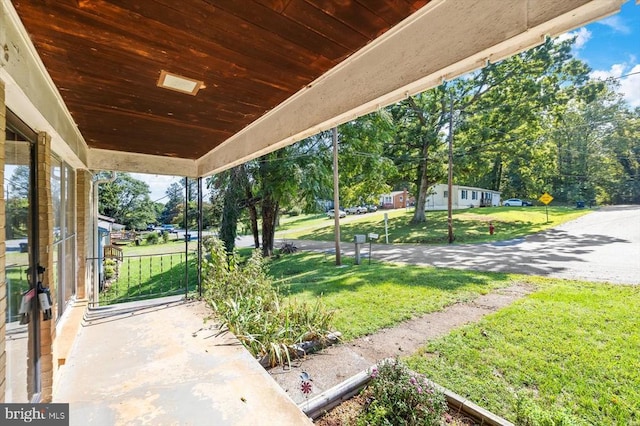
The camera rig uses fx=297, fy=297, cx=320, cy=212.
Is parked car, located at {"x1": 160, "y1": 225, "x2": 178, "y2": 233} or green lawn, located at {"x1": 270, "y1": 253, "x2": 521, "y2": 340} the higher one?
parked car, located at {"x1": 160, "y1": 225, "x2": 178, "y2": 233}

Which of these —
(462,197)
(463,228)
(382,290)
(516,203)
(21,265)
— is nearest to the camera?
(21,265)

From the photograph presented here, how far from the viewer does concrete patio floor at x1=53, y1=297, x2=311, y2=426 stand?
2.24 meters

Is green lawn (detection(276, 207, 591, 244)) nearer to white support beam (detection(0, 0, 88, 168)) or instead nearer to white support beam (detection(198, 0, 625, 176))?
white support beam (detection(198, 0, 625, 176))

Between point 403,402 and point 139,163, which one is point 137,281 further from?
point 403,402

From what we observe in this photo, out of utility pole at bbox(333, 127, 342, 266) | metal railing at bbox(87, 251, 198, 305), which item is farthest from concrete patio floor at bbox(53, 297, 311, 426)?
utility pole at bbox(333, 127, 342, 266)

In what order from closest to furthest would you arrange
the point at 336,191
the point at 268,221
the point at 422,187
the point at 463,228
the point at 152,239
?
the point at 336,191 < the point at 268,221 < the point at 463,228 < the point at 422,187 < the point at 152,239

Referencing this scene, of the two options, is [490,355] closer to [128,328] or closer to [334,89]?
[334,89]

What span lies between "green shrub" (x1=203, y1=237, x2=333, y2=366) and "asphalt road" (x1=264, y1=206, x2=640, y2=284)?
6.13 meters

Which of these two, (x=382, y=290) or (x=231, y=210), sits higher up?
(x=231, y=210)

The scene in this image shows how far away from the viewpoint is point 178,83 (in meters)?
2.24

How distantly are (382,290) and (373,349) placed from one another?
2.55m

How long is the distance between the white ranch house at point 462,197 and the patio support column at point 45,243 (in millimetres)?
29110

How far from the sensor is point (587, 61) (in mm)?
14328

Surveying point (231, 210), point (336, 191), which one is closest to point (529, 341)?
point (336, 191)
